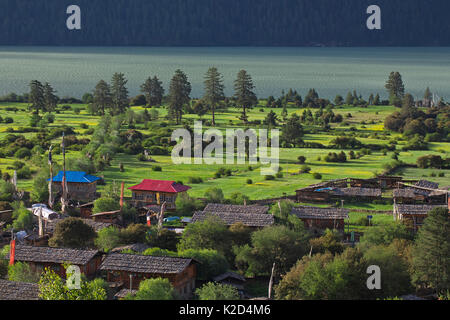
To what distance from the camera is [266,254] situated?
33500mm

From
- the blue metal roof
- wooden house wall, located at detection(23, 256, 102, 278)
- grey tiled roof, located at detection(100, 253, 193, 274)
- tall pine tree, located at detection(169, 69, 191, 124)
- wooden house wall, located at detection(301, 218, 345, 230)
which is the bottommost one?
wooden house wall, located at detection(23, 256, 102, 278)

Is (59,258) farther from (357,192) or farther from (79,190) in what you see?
(357,192)

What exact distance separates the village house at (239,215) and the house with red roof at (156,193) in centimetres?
508

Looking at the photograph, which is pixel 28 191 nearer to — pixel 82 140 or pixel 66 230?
pixel 66 230

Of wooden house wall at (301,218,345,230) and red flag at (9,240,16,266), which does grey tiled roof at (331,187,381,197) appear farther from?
red flag at (9,240,16,266)

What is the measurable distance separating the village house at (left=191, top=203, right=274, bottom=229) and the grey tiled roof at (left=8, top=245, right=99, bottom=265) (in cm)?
748

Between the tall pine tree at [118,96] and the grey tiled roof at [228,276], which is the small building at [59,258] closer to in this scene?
the grey tiled roof at [228,276]

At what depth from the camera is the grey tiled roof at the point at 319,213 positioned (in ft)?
134

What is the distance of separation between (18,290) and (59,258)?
424 cm

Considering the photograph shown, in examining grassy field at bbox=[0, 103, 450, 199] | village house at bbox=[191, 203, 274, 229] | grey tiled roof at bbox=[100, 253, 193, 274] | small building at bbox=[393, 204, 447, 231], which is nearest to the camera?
grey tiled roof at bbox=[100, 253, 193, 274]

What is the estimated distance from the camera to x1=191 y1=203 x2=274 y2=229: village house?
1496 inches

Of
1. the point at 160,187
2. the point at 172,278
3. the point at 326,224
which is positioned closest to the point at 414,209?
the point at 326,224

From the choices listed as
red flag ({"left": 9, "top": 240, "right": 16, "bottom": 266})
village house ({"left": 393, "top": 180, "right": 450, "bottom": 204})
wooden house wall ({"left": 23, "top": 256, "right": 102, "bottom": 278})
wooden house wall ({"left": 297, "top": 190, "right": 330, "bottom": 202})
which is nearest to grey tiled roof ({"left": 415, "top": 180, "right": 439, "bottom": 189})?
village house ({"left": 393, "top": 180, "right": 450, "bottom": 204})
